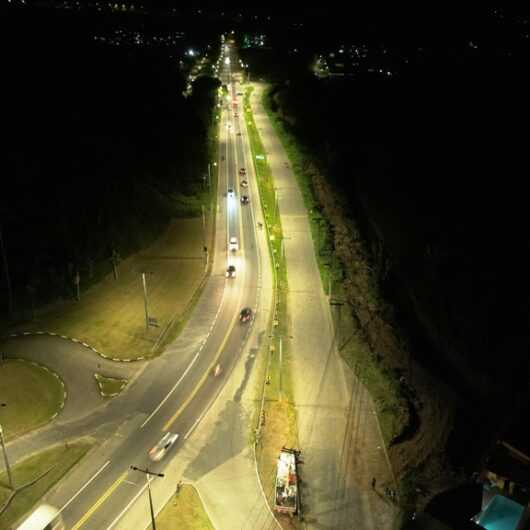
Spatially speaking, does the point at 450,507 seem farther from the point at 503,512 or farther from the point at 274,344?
the point at 274,344

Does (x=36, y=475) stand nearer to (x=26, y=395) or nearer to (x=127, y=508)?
(x=127, y=508)

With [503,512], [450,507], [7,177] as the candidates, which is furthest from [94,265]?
[503,512]

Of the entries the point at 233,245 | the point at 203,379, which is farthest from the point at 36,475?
the point at 233,245

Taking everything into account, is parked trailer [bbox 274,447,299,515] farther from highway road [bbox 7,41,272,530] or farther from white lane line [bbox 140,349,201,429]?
white lane line [bbox 140,349,201,429]

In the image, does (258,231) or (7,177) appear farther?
(258,231)

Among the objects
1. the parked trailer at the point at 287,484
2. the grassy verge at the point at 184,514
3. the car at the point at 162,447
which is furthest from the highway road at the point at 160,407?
the parked trailer at the point at 287,484

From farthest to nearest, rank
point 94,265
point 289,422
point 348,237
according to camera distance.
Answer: point 348,237 < point 94,265 < point 289,422

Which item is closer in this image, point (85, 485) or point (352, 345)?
point (85, 485)
